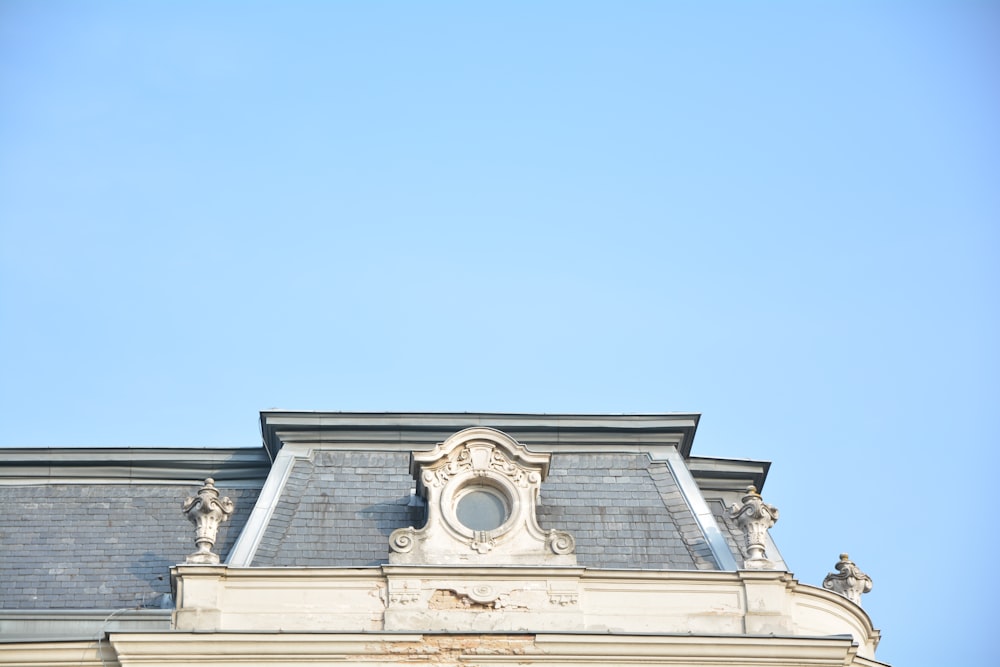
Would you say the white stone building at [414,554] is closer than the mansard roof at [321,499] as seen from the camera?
Yes

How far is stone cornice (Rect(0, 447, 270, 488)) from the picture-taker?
32406 mm

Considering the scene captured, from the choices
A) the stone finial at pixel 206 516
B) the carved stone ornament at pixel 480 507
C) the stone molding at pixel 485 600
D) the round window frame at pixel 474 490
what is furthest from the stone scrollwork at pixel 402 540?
the stone finial at pixel 206 516

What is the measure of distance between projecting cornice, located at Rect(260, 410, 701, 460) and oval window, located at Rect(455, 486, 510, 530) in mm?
2696

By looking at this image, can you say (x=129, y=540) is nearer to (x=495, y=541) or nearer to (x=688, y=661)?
(x=495, y=541)

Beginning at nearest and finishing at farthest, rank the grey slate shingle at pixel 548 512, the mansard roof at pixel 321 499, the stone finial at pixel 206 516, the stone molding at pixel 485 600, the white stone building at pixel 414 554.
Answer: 1. the white stone building at pixel 414 554
2. the stone molding at pixel 485 600
3. the stone finial at pixel 206 516
4. the grey slate shingle at pixel 548 512
5. the mansard roof at pixel 321 499

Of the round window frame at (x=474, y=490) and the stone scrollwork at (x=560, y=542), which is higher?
the round window frame at (x=474, y=490)

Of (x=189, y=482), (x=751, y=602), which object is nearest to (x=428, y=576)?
(x=751, y=602)

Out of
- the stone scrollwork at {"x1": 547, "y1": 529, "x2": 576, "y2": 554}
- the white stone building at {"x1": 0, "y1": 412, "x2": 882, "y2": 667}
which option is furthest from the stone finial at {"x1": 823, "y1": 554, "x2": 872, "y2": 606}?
the stone scrollwork at {"x1": 547, "y1": 529, "x2": 576, "y2": 554}

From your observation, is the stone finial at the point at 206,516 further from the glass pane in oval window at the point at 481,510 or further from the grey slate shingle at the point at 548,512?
the glass pane in oval window at the point at 481,510

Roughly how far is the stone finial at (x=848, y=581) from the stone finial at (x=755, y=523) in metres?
2.12

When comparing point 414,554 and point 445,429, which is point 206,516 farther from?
point 445,429

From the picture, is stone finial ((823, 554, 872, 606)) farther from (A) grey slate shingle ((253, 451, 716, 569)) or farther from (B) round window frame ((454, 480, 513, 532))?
(B) round window frame ((454, 480, 513, 532))

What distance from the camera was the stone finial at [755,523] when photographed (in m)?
28.1

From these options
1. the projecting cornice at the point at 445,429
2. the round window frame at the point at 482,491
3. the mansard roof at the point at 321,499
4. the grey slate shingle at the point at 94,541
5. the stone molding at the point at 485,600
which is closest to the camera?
the stone molding at the point at 485,600
